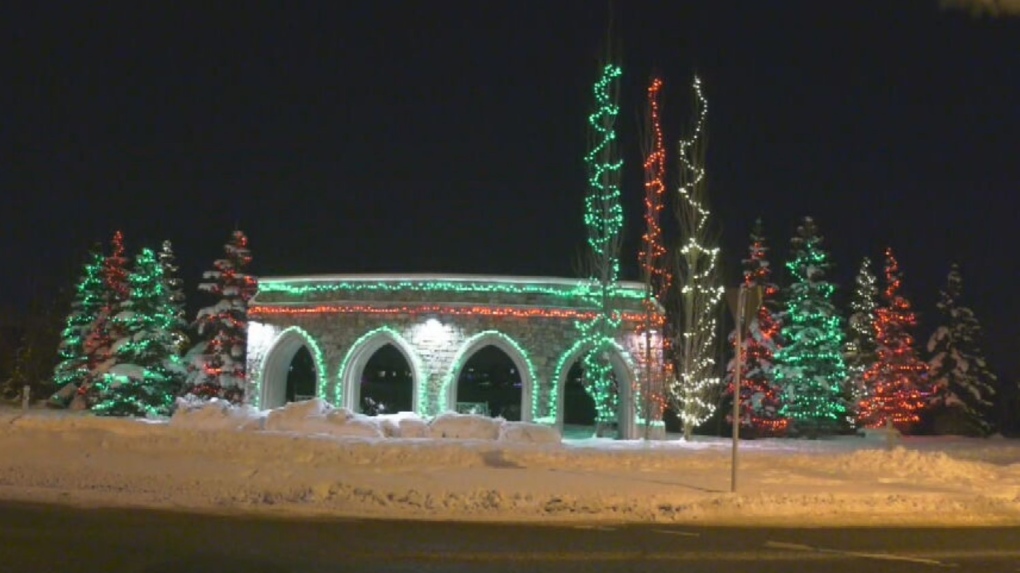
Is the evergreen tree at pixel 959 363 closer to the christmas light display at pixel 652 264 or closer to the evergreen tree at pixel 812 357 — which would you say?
the evergreen tree at pixel 812 357

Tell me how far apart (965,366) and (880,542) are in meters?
35.0

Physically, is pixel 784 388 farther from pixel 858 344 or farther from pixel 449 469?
pixel 449 469

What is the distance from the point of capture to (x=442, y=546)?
35.7ft

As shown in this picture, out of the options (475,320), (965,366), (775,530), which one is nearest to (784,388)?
(965,366)

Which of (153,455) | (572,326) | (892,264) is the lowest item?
(153,455)

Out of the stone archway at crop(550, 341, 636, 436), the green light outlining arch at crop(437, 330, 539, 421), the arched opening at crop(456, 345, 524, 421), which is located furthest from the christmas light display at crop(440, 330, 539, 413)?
the arched opening at crop(456, 345, 524, 421)

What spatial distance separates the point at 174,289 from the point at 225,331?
508 centimetres

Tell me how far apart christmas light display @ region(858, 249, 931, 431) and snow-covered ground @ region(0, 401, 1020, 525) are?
55.0 ft

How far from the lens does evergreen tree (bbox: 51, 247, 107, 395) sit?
45.6m

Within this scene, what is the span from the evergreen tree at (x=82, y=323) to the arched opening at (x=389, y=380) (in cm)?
1216

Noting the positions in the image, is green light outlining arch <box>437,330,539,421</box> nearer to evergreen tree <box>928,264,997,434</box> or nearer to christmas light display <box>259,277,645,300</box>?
christmas light display <box>259,277,645,300</box>

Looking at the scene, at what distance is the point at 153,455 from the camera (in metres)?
19.6

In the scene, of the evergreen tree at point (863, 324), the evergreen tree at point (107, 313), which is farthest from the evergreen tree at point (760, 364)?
the evergreen tree at point (107, 313)

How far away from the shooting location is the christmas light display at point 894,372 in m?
42.3
